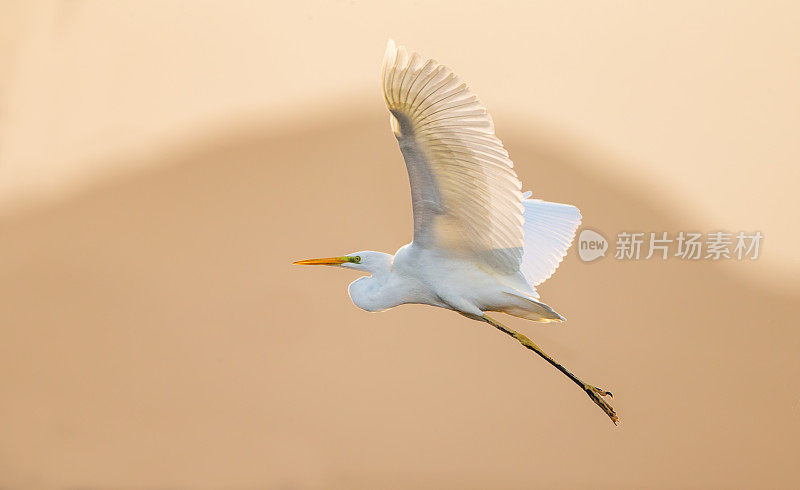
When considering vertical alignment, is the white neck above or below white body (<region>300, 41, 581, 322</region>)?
below

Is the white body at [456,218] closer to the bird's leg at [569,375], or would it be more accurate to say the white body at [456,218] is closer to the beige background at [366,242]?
the bird's leg at [569,375]

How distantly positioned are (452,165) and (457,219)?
20 centimetres

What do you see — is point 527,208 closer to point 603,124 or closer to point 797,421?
point 603,124

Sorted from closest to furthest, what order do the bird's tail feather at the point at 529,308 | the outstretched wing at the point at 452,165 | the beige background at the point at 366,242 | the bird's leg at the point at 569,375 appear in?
the outstretched wing at the point at 452,165, the bird's tail feather at the point at 529,308, the bird's leg at the point at 569,375, the beige background at the point at 366,242

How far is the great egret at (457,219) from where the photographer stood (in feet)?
4.45

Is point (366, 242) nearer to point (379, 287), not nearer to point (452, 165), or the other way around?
point (379, 287)

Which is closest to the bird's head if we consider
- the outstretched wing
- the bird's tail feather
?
the outstretched wing

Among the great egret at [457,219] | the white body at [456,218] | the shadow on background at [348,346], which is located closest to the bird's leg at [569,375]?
the great egret at [457,219]

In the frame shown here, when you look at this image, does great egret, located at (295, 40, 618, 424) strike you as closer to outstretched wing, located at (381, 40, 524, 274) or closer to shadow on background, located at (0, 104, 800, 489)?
outstretched wing, located at (381, 40, 524, 274)

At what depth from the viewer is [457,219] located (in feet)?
5.53

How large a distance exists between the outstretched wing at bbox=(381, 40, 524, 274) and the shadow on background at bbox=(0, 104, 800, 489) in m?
0.75

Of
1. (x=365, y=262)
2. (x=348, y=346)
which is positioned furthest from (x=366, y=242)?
(x=365, y=262)

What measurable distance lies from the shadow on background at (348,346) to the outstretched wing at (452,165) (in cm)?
75

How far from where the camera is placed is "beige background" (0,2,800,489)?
8.09 feet
